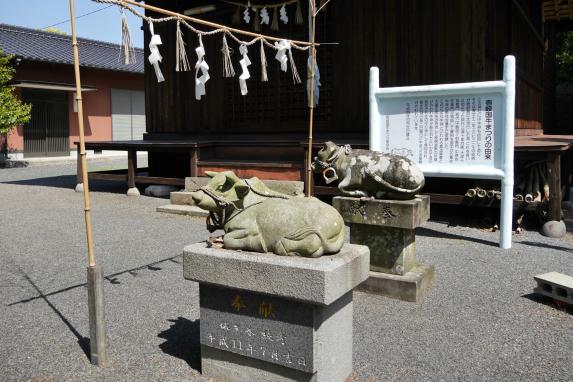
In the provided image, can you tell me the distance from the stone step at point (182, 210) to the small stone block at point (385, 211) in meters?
4.26

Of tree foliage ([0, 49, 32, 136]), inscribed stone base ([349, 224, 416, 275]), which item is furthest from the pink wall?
inscribed stone base ([349, 224, 416, 275])

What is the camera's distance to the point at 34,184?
45.1ft

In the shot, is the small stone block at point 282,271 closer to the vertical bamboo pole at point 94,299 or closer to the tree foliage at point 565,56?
the vertical bamboo pole at point 94,299

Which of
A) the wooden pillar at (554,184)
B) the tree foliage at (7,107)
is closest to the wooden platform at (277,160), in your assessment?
the wooden pillar at (554,184)

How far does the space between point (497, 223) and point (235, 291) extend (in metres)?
5.90

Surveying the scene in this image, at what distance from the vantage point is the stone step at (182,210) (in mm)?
8805

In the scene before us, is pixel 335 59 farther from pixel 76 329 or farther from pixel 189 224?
pixel 76 329

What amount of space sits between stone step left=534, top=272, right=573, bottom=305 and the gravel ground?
0.11 metres

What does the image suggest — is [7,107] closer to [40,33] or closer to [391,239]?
[40,33]

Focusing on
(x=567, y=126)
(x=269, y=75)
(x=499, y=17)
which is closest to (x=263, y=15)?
(x=269, y=75)

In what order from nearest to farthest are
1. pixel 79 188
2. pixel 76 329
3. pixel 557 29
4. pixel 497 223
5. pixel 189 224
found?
pixel 76 329 < pixel 497 223 < pixel 189 224 < pixel 79 188 < pixel 557 29

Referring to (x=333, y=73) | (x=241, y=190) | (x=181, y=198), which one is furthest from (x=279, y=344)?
(x=333, y=73)

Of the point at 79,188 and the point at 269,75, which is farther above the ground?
the point at 269,75

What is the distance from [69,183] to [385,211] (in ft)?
37.2
